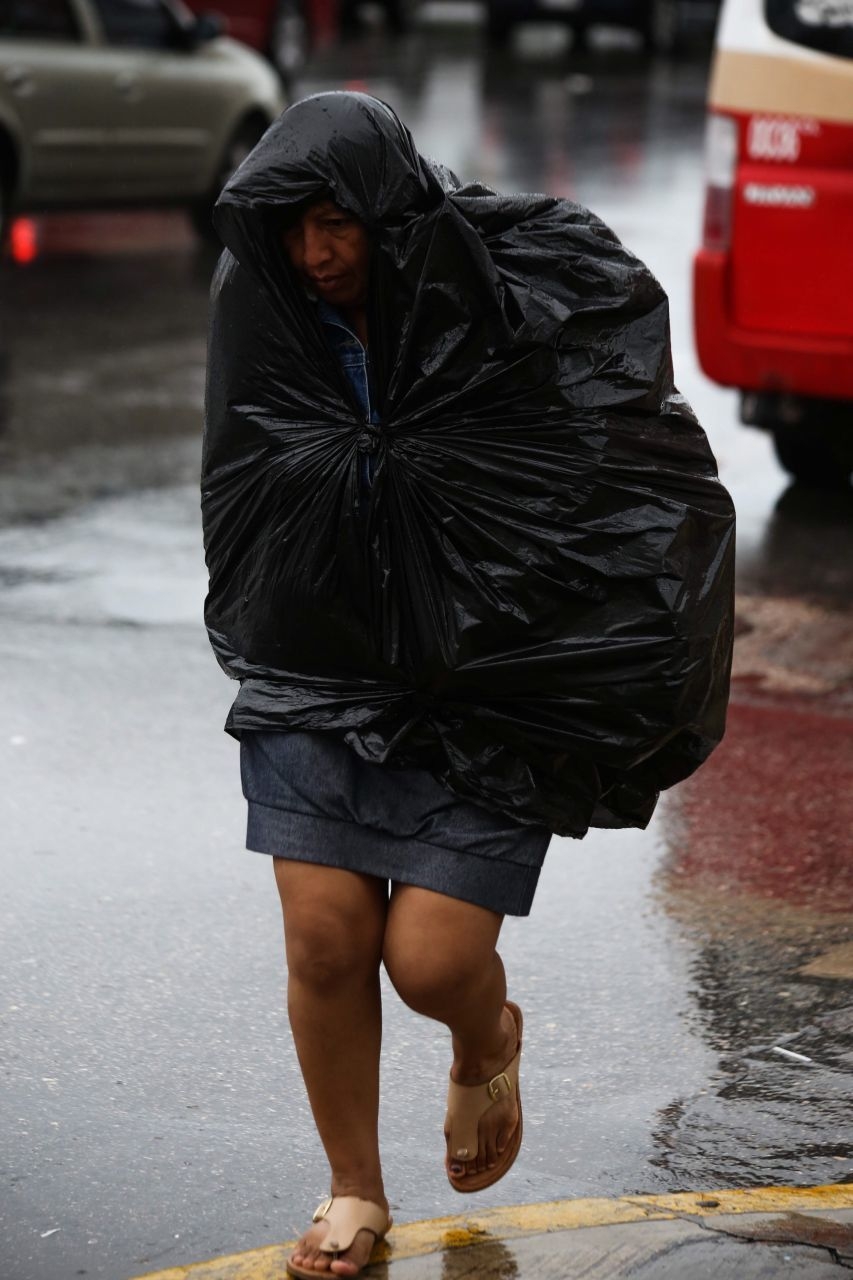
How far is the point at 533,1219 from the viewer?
350 centimetres

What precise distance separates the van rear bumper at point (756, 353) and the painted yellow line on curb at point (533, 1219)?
465cm

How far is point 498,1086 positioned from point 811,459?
5723 mm

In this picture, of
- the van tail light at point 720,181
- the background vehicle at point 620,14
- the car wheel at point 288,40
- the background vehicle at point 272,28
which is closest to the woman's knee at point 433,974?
the van tail light at point 720,181

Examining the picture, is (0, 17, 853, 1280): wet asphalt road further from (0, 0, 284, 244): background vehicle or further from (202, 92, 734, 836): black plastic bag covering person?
(0, 0, 284, 244): background vehicle

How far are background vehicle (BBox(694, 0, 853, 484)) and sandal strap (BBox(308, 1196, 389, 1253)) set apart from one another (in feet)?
16.5

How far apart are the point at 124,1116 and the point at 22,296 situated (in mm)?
9473

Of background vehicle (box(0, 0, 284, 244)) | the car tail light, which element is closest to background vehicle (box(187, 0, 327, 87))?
the car tail light

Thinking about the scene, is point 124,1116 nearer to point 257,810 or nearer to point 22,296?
point 257,810

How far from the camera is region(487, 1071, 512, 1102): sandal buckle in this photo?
11.2ft

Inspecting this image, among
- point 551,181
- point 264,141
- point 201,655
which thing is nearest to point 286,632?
point 264,141

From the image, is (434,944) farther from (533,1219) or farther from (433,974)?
(533,1219)

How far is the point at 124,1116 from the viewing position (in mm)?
3838

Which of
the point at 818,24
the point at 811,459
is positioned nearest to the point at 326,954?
the point at 818,24

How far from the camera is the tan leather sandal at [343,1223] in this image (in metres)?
3.29
